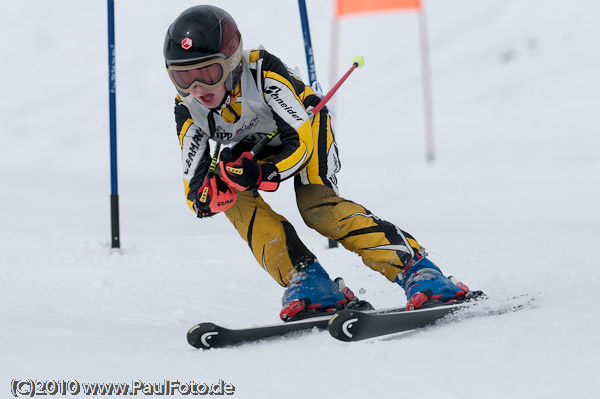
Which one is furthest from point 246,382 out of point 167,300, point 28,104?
point 28,104

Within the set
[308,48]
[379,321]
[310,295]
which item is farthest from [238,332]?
[308,48]

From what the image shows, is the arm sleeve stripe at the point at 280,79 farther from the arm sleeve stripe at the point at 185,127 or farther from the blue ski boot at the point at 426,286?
the blue ski boot at the point at 426,286

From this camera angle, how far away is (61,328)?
348cm

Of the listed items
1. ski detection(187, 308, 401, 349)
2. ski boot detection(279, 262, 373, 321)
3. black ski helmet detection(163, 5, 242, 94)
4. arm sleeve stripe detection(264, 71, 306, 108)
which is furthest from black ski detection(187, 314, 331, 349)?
black ski helmet detection(163, 5, 242, 94)

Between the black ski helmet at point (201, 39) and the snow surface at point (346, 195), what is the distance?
46.7 inches

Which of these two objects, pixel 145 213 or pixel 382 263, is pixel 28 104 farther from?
pixel 382 263

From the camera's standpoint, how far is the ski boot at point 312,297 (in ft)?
10.6

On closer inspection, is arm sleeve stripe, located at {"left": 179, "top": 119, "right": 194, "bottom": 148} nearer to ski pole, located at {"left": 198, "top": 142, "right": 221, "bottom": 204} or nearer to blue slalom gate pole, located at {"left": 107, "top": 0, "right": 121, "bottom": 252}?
ski pole, located at {"left": 198, "top": 142, "right": 221, "bottom": 204}

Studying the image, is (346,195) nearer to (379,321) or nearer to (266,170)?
(266,170)

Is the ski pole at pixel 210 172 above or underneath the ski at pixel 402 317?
above

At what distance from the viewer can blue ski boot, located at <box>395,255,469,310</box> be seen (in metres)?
3.18

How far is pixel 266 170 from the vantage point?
10.2 feet

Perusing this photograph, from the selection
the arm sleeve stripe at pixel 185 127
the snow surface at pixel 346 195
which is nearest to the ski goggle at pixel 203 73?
the arm sleeve stripe at pixel 185 127

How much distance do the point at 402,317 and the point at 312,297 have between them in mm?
510
